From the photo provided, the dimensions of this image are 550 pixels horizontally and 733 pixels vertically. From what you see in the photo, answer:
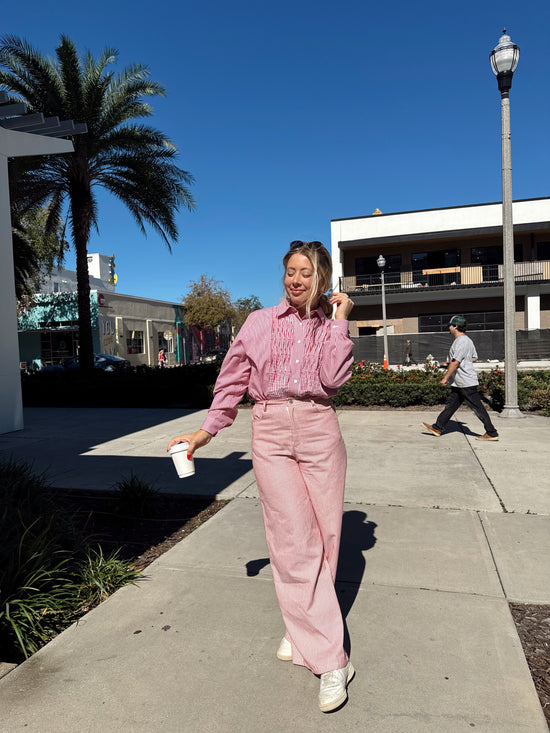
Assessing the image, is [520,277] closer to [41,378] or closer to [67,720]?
[41,378]

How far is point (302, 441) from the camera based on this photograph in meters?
2.25

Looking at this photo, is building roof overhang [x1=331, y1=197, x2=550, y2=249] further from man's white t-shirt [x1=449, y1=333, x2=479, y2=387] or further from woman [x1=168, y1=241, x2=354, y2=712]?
woman [x1=168, y1=241, x2=354, y2=712]

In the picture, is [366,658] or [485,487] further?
[485,487]

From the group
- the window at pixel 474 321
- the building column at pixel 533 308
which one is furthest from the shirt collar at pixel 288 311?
the building column at pixel 533 308

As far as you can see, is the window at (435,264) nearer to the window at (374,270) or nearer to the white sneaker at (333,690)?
the window at (374,270)

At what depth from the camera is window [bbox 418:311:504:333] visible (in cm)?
3038

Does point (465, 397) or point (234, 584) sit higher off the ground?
point (465, 397)

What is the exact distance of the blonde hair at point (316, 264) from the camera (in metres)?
2.25

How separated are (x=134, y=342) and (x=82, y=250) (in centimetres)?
2437

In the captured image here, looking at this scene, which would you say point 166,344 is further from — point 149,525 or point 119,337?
point 149,525

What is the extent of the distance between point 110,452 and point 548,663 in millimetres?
5899

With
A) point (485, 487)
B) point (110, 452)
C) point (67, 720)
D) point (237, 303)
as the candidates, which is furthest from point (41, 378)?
point (237, 303)

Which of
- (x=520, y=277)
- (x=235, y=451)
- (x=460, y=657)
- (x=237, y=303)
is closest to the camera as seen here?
(x=460, y=657)

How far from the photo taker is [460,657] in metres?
2.35
